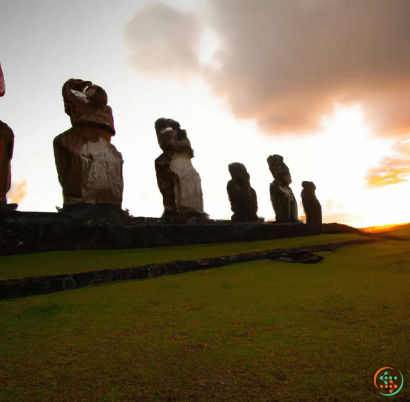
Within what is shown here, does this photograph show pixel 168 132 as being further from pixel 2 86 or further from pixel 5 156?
pixel 2 86

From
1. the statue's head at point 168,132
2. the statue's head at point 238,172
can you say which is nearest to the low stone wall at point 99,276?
the statue's head at point 168,132

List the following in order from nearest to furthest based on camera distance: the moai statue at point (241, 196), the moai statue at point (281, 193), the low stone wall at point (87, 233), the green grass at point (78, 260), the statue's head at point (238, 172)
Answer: the green grass at point (78, 260), the low stone wall at point (87, 233), the moai statue at point (241, 196), the statue's head at point (238, 172), the moai statue at point (281, 193)

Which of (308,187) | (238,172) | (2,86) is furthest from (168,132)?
(308,187)

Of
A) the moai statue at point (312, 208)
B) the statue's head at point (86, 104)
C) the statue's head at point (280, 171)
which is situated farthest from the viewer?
the statue's head at point (280, 171)

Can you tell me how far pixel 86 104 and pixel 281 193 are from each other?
7.75m

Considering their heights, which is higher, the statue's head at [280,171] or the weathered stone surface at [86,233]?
the statue's head at [280,171]

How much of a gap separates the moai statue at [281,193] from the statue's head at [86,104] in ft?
22.9

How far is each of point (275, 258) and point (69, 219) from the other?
12.3 ft

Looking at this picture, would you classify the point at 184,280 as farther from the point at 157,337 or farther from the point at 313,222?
the point at 313,222

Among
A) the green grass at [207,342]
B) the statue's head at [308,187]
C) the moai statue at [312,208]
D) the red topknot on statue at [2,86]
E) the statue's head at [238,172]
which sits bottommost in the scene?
the green grass at [207,342]

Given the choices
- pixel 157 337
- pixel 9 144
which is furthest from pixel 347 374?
pixel 9 144

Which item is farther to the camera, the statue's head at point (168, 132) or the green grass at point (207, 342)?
the statue's head at point (168, 132)

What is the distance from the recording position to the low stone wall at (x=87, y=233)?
610 cm

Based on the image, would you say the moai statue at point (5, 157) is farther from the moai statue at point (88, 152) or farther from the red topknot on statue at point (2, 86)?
the moai statue at point (88, 152)
